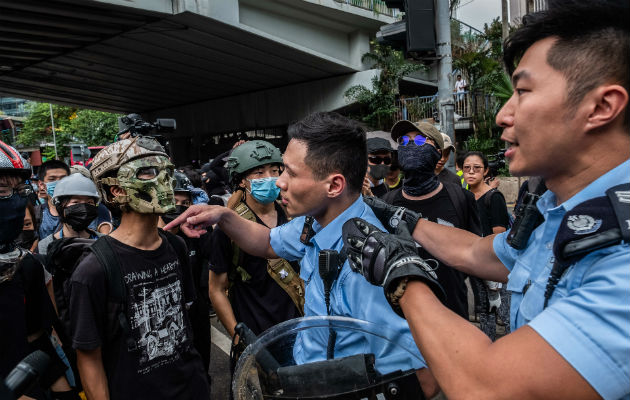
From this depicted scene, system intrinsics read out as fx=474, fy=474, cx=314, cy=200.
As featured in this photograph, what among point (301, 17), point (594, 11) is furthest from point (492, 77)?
point (594, 11)

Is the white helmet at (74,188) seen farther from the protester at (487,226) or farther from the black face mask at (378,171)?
the protester at (487,226)

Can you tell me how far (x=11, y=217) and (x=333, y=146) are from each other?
1.78 m

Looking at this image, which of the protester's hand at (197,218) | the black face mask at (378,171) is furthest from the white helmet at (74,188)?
the black face mask at (378,171)

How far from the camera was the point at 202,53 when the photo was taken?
68.9 ft

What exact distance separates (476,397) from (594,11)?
1.05 metres

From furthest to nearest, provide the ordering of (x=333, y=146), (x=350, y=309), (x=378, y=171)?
(x=378, y=171)
(x=333, y=146)
(x=350, y=309)

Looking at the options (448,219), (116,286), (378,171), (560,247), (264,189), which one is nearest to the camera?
(560,247)

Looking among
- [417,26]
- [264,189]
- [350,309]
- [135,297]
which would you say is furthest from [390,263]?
[417,26]

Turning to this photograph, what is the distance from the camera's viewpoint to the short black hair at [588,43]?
4.00 ft

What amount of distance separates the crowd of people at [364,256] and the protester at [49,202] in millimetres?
721

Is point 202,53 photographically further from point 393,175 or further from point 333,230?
point 333,230

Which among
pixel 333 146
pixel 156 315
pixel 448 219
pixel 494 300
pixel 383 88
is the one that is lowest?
pixel 494 300

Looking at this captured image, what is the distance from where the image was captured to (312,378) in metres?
1.32

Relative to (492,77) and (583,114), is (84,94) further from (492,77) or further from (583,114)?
(583,114)
